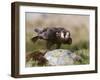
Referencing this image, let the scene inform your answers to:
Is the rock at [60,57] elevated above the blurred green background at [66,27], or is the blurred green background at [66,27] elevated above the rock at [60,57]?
the blurred green background at [66,27]

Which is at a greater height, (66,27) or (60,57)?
(66,27)

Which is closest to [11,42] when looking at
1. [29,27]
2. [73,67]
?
[29,27]

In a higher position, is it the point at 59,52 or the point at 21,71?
the point at 59,52

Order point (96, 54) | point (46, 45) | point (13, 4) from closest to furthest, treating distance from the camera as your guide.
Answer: point (13, 4)
point (46, 45)
point (96, 54)

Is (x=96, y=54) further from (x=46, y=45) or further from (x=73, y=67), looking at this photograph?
(x=46, y=45)
